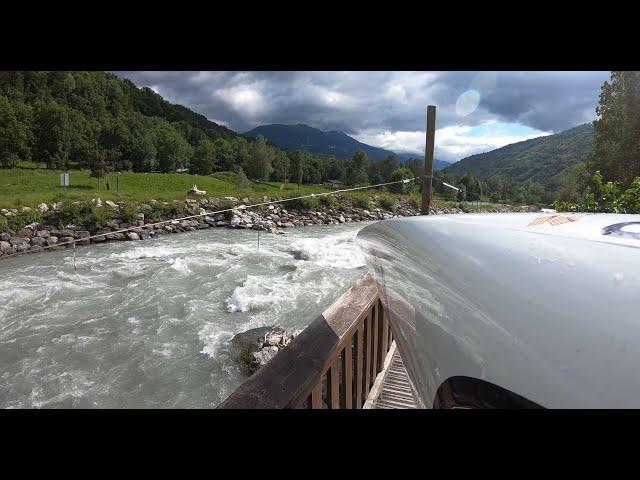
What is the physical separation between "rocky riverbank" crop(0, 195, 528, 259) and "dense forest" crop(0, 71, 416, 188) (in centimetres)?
1567

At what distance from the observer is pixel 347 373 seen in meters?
1.95

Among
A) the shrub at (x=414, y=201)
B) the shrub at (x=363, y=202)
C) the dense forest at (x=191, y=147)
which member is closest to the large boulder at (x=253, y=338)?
the dense forest at (x=191, y=147)

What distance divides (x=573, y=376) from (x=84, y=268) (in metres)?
12.8

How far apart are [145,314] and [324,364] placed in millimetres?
7598

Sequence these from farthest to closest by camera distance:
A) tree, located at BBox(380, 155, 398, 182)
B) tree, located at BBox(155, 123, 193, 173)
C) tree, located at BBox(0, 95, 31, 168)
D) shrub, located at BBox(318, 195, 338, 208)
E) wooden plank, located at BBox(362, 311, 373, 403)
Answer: tree, located at BBox(380, 155, 398, 182) → tree, located at BBox(155, 123, 193, 173) → tree, located at BBox(0, 95, 31, 168) → shrub, located at BBox(318, 195, 338, 208) → wooden plank, located at BBox(362, 311, 373, 403)

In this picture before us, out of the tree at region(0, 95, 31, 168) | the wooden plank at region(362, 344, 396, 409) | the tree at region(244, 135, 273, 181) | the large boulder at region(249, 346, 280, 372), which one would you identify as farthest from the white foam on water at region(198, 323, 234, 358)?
the tree at region(244, 135, 273, 181)

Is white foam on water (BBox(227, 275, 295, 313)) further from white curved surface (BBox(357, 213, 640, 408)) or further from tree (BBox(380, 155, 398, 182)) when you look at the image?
tree (BBox(380, 155, 398, 182))

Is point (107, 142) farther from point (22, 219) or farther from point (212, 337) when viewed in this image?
point (212, 337)

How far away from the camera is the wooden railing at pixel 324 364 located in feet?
4.31

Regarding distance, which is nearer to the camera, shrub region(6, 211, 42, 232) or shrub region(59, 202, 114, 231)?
shrub region(6, 211, 42, 232)

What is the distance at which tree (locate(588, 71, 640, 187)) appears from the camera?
56.9 feet

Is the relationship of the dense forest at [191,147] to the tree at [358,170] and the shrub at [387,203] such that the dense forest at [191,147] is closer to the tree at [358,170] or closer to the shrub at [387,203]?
the tree at [358,170]

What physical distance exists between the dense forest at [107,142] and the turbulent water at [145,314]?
82.0 ft
